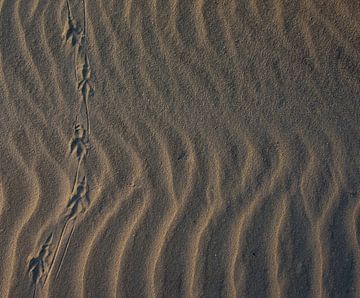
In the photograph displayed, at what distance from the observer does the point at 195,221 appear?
2.96m

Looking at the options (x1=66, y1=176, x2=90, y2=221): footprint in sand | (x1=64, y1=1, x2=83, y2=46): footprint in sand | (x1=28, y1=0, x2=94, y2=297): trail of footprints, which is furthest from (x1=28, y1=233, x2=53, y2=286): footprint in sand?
(x1=64, y1=1, x2=83, y2=46): footprint in sand

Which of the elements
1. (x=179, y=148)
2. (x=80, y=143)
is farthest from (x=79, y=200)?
(x=179, y=148)

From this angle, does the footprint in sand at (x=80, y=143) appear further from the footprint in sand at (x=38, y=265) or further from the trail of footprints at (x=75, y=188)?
the footprint in sand at (x=38, y=265)

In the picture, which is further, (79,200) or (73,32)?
(73,32)

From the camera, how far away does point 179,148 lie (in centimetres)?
304

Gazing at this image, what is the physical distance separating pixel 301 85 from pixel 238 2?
770 millimetres

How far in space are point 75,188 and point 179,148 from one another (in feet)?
2.51

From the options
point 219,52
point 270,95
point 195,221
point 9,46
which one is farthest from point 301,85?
point 9,46

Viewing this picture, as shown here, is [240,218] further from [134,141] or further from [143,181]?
[134,141]

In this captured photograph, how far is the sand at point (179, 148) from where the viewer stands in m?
2.92

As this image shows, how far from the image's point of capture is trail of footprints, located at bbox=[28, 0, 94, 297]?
2930 mm

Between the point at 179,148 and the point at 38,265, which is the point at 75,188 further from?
the point at 179,148

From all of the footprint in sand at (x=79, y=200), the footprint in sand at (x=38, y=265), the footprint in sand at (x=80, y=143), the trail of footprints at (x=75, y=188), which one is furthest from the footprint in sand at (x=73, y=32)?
the footprint in sand at (x=38, y=265)

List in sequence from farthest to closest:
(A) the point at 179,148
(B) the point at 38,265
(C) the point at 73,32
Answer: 1. (C) the point at 73,32
2. (A) the point at 179,148
3. (B) the point at 38,265
